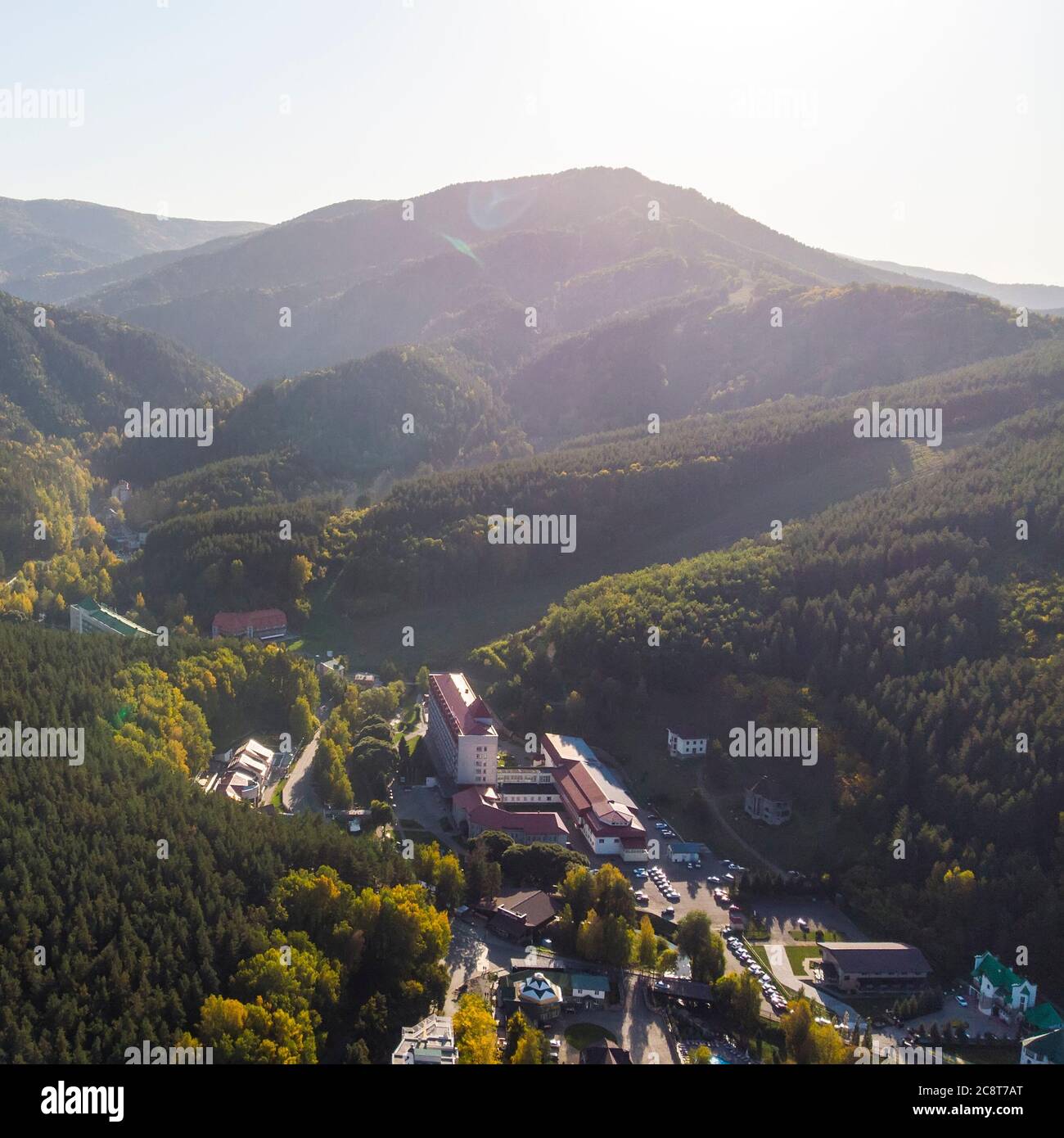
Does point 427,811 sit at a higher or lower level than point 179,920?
lower

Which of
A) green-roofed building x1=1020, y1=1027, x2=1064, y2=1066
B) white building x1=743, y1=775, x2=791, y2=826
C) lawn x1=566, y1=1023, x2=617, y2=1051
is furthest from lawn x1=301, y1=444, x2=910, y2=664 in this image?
green-roofed building x1=1020, y1=1027, x2=1064, y2=1066

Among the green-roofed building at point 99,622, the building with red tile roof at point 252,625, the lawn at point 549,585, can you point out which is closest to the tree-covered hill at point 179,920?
the green-roofed building at point 99,622

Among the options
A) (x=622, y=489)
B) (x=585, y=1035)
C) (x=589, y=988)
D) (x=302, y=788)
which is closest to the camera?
(x=585, y=1035)

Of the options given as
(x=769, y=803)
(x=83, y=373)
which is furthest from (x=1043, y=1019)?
(x=83, y=373)

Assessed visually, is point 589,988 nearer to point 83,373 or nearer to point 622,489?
point 622,489

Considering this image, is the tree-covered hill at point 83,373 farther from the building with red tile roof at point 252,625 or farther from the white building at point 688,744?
the white building at point 688,744

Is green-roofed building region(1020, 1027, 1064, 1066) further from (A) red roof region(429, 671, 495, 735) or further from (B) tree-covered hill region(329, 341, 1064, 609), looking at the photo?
(B) tree-covered hill region(329, 341, 1064, 609)
